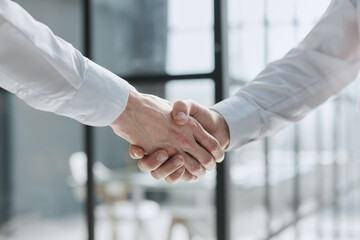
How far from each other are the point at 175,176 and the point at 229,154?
2.86 ft

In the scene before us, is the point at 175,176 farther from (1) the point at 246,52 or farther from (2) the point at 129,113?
(1) the point at 246,52

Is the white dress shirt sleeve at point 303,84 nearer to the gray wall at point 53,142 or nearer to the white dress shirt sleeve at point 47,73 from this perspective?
the white dress shirt sleeve at point 47,73

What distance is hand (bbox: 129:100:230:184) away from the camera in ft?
5.11

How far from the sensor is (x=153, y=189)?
2744mm

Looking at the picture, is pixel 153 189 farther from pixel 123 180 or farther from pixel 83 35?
pixel 83 35

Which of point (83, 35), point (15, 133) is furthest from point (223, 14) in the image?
point (15, 133)

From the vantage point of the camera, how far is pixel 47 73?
4.01ft

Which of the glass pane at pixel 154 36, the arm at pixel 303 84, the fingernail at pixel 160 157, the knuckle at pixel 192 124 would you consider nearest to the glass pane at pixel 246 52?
the glass pane at pixel 154 36

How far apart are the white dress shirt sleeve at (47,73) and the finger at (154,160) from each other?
10.7 inches

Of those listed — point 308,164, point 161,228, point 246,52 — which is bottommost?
point 161,228

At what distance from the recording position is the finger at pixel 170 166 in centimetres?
157

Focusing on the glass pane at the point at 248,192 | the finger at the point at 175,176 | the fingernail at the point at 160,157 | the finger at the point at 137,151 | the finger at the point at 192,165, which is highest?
the finger at the point at 137,151

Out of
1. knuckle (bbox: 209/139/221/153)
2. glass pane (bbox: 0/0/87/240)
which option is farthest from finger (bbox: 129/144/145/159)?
glass pane (bbox: 0/0/87/240)

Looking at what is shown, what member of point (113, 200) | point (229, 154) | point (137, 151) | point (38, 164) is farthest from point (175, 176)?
point (38, 164)
